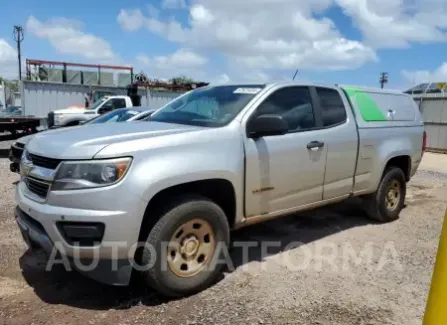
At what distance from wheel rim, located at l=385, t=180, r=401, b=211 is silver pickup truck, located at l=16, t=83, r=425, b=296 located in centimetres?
90

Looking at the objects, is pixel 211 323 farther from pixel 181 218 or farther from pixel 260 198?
pixel 260 198

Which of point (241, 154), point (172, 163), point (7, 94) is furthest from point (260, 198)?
point (7, 94)

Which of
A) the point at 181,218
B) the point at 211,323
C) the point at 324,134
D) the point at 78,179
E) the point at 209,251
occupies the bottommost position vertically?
the point at 211,323

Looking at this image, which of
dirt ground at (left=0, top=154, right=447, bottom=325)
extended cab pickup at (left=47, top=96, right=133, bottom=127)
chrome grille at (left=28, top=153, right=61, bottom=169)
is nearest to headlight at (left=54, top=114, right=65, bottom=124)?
extended cab pickup at (left=47, top=96, right=133, bottom=127)

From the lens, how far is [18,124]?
12695 mm

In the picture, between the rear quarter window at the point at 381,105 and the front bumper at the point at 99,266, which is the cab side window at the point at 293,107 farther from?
the front bumper at the point at 99,266

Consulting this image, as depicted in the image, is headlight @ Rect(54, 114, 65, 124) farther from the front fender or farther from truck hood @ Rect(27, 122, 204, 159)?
the front fender

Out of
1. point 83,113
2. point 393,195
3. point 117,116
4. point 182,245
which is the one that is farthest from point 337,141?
point 83,113

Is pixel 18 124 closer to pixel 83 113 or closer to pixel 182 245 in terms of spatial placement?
pixel 83 113

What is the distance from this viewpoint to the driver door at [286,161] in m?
3.96

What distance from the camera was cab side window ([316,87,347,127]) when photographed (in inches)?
189

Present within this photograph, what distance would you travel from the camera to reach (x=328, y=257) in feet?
15.0

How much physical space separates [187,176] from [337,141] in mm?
2117

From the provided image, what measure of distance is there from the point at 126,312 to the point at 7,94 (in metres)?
46.2
